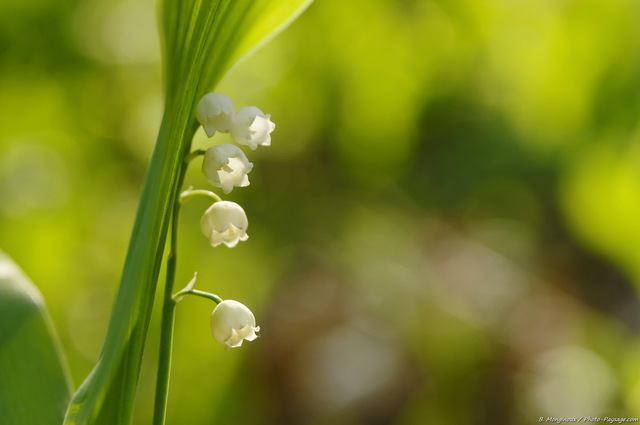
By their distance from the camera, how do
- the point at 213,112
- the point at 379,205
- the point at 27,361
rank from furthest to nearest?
the point at 379,205 → the point at 27,361 → the point at 213,112

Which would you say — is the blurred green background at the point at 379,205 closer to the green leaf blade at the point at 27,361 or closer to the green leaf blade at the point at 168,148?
the green leaf blade at the point at 27,361

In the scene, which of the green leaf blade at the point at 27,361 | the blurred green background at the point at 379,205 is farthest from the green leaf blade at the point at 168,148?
the blurred green background at the point at 379,205

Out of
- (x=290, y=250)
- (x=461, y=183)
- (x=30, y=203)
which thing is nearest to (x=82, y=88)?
(x=30, y=203)

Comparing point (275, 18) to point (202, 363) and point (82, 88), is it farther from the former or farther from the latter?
point (82, 88)

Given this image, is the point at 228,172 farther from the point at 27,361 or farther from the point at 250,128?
the point at 27,361

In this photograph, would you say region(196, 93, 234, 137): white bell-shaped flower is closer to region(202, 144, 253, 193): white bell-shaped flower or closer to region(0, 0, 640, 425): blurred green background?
region(202, 144, 253, 193): white bell-shaped flower

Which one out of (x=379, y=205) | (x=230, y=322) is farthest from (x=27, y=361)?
(x=379, y=205)
